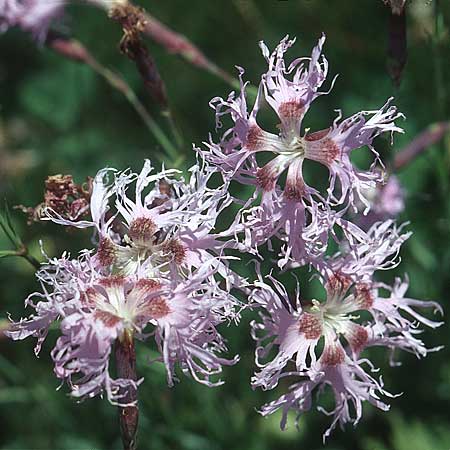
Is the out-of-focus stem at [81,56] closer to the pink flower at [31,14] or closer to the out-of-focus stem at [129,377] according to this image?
the pink flower at [31,14]

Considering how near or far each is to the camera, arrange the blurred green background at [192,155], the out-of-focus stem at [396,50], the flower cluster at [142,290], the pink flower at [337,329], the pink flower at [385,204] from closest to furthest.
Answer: the flower cluster at [142,290]
the pink flower at [337,329]
the out-of-focus stem at [396,50]
the pink flower at [385,204]
the blurred green background at [192,155]

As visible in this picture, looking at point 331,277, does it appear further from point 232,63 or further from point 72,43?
point 232,63

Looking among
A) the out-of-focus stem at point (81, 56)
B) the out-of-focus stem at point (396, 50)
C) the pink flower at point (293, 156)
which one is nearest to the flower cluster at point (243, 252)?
the pink flower at point (293, 156)

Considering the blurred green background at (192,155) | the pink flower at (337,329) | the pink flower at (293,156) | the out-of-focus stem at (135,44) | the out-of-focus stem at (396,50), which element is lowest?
the blurred green background at (192,155)

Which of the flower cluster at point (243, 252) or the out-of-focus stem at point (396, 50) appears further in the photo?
the out-of-focus stem at point (396, 50)

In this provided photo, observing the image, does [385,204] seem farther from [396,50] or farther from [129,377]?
[129,377]

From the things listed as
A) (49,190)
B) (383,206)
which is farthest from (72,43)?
(383,206)

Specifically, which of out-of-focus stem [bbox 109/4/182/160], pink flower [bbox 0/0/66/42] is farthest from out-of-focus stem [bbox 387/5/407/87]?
pink flower [bbox 0/0/66/42]
